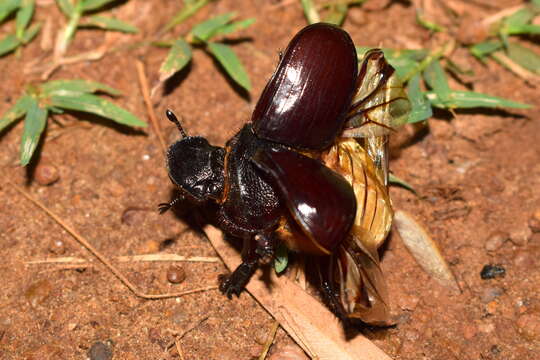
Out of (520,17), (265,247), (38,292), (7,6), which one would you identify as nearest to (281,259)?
(265,247)

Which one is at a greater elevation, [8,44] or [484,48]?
[484,48]

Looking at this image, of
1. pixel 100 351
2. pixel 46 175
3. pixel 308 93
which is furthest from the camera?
pixel 46 175

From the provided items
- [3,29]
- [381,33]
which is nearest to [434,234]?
[381,33]

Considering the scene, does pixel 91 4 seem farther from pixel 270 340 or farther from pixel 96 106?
pixel 270 340

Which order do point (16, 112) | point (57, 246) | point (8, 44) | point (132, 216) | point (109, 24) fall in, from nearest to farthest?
point (57, 246), point (132, 216), point (16, 112), point (8, 44), point (109, 24)

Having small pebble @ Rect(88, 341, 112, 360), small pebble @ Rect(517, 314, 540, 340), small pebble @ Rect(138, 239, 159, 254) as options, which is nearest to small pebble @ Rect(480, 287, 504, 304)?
small pebble @ Rect(517, 314, 540, 340)

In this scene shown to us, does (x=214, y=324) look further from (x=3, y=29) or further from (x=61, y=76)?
(x=3, y=29)
